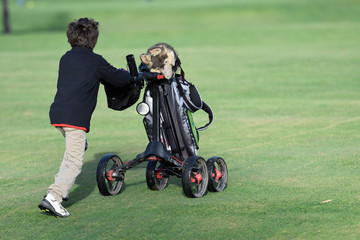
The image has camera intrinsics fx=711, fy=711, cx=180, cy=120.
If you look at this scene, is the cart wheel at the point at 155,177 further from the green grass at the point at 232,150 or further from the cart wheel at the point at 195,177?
the cart wheel at the point at 195,177

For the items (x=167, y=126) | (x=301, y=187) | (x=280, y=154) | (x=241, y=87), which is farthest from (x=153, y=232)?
(x=241, y=87)

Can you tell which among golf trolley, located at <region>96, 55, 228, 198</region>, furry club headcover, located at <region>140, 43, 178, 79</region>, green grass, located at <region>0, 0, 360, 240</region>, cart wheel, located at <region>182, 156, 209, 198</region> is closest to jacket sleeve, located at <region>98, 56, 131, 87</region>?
golf trolley, located at <region>96, 55, 228, 198</region>

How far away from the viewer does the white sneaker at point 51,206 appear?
6590 millimetres

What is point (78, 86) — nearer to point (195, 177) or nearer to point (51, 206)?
point (51, 206)

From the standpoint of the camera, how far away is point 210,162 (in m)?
7.62

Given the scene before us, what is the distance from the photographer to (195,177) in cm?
731

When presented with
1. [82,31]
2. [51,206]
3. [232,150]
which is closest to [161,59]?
[82,31]

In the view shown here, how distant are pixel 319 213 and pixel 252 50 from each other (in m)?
20.3

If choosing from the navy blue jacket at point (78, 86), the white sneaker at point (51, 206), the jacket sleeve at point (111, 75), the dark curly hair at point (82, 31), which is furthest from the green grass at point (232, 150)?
the dark curly hair at point (82, 31)

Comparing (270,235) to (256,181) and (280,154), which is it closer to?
(256,181)

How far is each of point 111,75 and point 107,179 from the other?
120cm

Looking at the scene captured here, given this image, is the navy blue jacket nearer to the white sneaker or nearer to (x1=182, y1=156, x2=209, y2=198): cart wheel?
the white sneaker

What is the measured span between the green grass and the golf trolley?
0.19 metres

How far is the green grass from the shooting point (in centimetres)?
639
